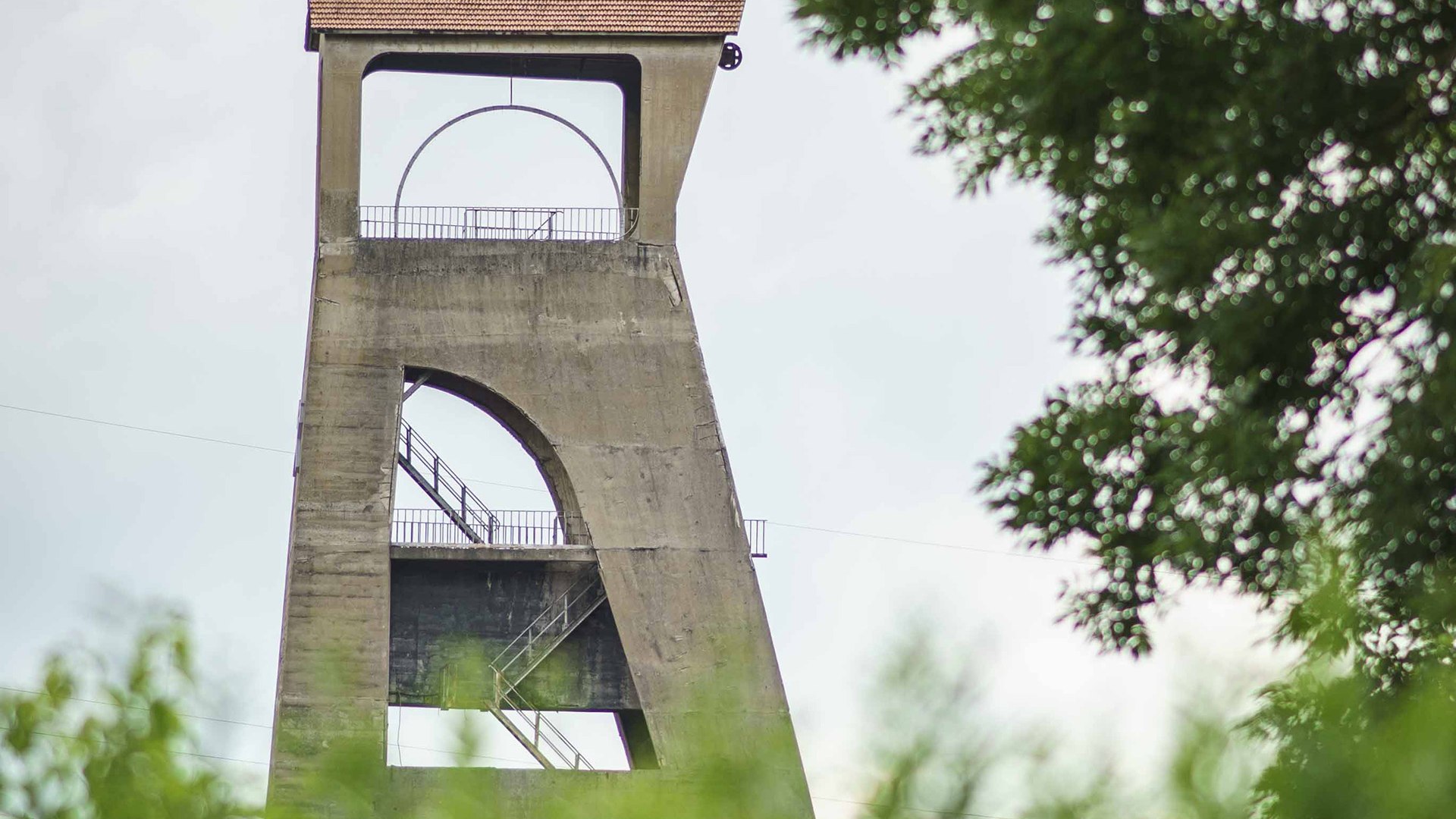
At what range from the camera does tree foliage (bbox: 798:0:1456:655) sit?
10203mm

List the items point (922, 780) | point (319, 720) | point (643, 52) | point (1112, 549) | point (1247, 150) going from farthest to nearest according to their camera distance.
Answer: point (643, 52)
point (1112, 549)
point (1247, 150)
point (319, 720)
point (922, 780)

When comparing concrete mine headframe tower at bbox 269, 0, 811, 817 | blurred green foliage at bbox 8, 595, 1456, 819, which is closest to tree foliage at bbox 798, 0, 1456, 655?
blurred green foliage at bbox 8, 595, 1456, 819

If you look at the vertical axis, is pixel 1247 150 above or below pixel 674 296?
below

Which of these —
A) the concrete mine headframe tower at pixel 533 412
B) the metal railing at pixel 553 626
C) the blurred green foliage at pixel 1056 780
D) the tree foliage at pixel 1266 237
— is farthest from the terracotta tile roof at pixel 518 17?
the blurred green foliage at pixel 1056 780

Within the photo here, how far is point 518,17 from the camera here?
24062 millimetres

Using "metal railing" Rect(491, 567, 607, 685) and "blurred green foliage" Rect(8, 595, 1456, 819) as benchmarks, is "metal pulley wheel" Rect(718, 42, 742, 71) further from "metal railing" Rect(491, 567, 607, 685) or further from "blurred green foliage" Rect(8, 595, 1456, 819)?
"blurred green foliage" Rect(8, 595, 1456, 819)

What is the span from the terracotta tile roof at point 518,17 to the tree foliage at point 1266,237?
44.5 ft

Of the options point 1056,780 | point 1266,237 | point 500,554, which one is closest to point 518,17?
point 500,554

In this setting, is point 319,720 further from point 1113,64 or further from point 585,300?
point 585,300

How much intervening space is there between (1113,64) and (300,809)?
7072 millimetres

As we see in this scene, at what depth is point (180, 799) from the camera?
17.1 feet

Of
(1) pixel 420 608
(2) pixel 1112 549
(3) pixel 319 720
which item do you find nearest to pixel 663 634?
(1) pixel 420 608

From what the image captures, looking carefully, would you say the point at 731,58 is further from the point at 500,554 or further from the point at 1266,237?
the point at 1266,237

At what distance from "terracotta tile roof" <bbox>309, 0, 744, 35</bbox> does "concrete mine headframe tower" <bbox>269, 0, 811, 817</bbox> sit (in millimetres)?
28
